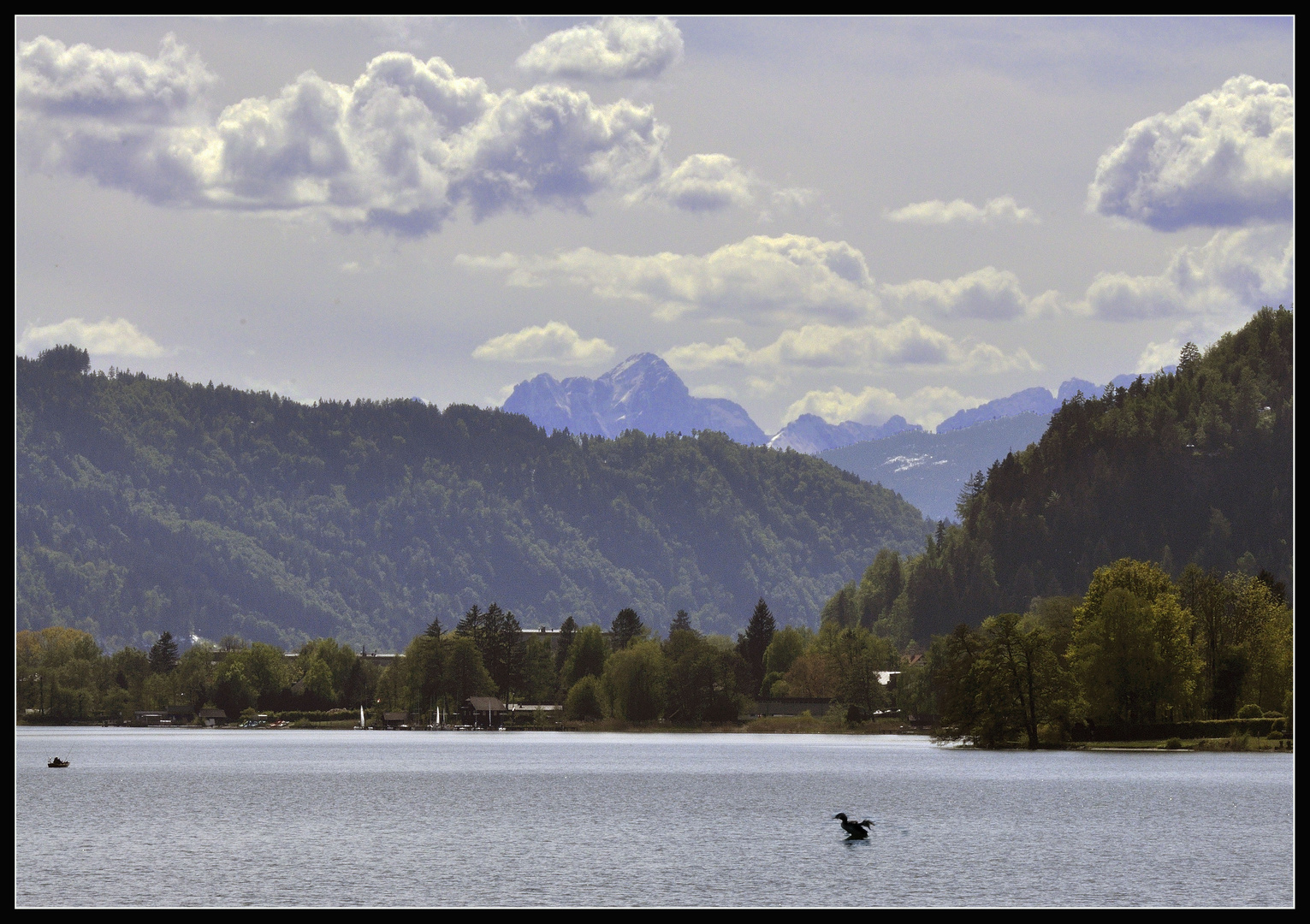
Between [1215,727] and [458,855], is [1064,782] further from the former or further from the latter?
[458,855]

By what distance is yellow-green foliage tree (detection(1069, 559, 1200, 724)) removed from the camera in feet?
445

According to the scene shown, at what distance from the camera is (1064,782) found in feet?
353

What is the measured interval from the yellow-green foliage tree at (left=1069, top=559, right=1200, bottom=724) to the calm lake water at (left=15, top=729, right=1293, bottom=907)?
17.1 feet

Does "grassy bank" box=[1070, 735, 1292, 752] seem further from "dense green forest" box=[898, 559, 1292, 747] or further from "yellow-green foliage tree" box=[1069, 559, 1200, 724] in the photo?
"yellow-green foliage tree" box=[1069, 559, 1200, 724]

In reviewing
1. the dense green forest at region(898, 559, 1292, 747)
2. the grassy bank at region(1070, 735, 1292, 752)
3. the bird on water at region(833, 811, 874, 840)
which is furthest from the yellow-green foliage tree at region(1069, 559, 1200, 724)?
the bird on water at region(833, 811, 874, 840)

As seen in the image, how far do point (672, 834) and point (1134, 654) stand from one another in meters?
71.2

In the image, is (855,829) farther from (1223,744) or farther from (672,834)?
(1223,744)

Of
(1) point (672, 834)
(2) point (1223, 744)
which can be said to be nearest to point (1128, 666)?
(2) point (1223, 744)

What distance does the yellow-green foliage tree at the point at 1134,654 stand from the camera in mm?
135750

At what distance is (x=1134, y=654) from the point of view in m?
136

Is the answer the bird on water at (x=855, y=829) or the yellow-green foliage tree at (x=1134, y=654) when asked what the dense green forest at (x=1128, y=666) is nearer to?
the yellow-green foliage tree at (x=1134, y=654)

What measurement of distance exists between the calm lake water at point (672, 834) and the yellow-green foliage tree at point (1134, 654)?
5.22 metres

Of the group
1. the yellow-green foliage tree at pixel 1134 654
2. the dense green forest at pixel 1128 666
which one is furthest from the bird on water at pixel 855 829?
the yellow-green foliage tree at pixel 1134 654
